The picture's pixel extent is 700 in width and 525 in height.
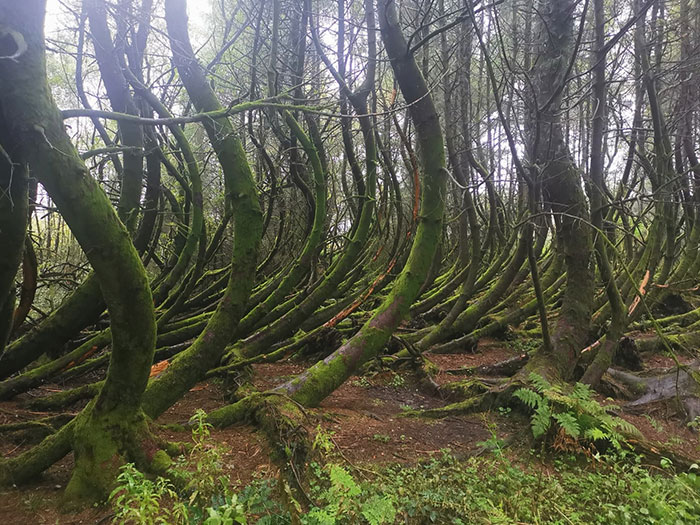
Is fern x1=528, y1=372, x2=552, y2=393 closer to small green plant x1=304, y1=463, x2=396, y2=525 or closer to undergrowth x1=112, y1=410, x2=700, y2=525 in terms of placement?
undergrowth x1=112, y1=410, x2=700, y2=525

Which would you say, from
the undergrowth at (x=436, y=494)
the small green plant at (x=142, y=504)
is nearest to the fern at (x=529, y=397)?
the undergrowth at (x=436, y=494)

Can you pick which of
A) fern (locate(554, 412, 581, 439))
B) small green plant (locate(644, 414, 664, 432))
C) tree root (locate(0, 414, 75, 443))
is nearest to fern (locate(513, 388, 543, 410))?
fern (locate(554, 412, 581, 439))

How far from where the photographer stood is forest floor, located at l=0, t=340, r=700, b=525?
280 centimetres

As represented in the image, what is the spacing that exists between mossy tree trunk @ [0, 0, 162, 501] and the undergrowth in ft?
0.87

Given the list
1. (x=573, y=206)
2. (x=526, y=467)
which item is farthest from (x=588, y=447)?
(x=573, y=206)

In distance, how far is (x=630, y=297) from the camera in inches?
241

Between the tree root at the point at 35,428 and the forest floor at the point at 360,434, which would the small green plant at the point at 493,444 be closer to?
the forest floor at the point at 360,434

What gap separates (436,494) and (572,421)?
1.46 metres

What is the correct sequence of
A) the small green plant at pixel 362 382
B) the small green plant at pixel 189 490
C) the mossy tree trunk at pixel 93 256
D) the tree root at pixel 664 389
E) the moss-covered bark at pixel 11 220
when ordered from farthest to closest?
the small green plant at pixel 362 382 < the tree root at pixel 664 389 < the moss-covered bark at pixel 11 220 < the small green plant at pixel 189 490 < the mossy tree trunk at pixel 93 256

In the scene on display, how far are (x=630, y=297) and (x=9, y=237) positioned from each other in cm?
695

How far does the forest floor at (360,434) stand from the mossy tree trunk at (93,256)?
0.34 m

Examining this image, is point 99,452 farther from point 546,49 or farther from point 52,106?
point 546,49

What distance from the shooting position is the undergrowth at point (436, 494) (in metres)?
2.37

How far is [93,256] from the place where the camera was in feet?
7.32
